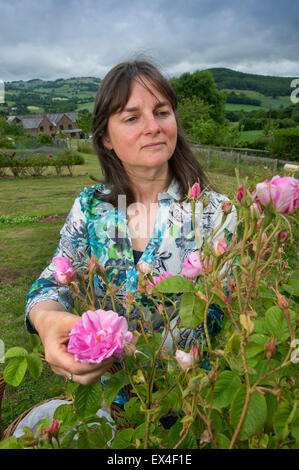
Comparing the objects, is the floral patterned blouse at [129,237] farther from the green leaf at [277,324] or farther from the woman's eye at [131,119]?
the green leaf at [277,324]

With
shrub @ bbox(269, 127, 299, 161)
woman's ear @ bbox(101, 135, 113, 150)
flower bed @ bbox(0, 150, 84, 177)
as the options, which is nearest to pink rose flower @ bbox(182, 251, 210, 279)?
woman's ear @ bbox(101, 135, 113, 150)

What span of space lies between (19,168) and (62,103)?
54.0 metres

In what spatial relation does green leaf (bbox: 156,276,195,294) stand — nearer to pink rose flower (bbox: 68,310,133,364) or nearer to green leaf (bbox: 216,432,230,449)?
pink rose flower (bbox: 68,310,133,364)

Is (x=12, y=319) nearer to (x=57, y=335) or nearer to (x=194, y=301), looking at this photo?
(x=57, y=335)

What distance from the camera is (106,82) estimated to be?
151 cm

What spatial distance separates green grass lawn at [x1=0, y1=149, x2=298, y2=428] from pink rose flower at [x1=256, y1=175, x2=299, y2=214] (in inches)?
8.9

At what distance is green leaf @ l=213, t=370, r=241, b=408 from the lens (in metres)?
0.56

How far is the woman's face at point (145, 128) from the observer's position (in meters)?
1.36

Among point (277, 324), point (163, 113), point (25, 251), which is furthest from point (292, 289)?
point (25, 251)

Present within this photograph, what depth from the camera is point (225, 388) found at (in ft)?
1.87

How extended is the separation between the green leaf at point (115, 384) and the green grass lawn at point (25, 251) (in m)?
0.18

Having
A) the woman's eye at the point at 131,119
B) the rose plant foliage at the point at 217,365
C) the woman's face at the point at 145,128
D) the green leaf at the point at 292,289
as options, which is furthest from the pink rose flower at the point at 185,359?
the woman's eye at the point at 131,119

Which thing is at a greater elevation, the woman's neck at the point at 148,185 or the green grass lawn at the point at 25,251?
the woman's neck at the point at 148,185

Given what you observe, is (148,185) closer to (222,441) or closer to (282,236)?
(282,236)
